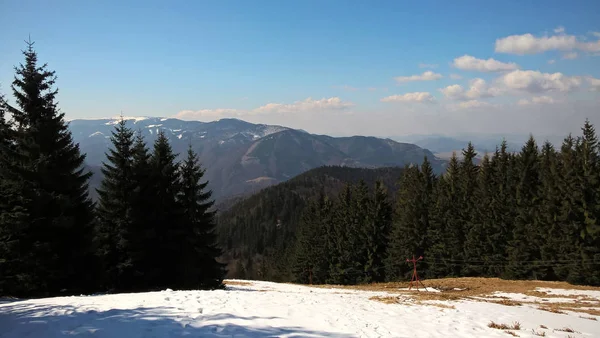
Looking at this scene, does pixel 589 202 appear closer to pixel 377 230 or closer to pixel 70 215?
pixel 377 230

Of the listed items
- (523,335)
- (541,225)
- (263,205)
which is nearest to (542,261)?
(541,225)

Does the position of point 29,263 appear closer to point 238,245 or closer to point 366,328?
point 366,328

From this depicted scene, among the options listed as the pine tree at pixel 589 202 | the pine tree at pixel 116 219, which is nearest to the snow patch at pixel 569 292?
the pine tree at pixel 589 202

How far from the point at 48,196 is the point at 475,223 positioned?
146 ft

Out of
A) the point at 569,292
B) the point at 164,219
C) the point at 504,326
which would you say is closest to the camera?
the point at 504,326

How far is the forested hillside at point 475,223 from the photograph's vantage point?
34.2 meters

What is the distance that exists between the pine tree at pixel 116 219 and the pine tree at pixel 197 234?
15.2 ft

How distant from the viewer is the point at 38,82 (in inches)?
773

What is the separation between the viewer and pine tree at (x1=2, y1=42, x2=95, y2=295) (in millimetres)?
18109

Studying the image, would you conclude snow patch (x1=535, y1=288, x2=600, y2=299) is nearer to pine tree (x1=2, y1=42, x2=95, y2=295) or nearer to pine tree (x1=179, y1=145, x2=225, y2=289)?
pine tree (x1=179, y1=145, x2=225, y2=289)

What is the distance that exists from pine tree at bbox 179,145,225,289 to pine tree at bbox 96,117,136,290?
4626mm

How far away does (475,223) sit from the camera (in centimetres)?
4447

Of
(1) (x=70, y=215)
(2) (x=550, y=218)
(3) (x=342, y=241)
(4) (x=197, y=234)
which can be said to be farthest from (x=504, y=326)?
(3) (x=342, y=241)

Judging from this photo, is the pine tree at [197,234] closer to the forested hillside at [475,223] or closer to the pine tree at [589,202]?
the forested hillside at [475,223]
